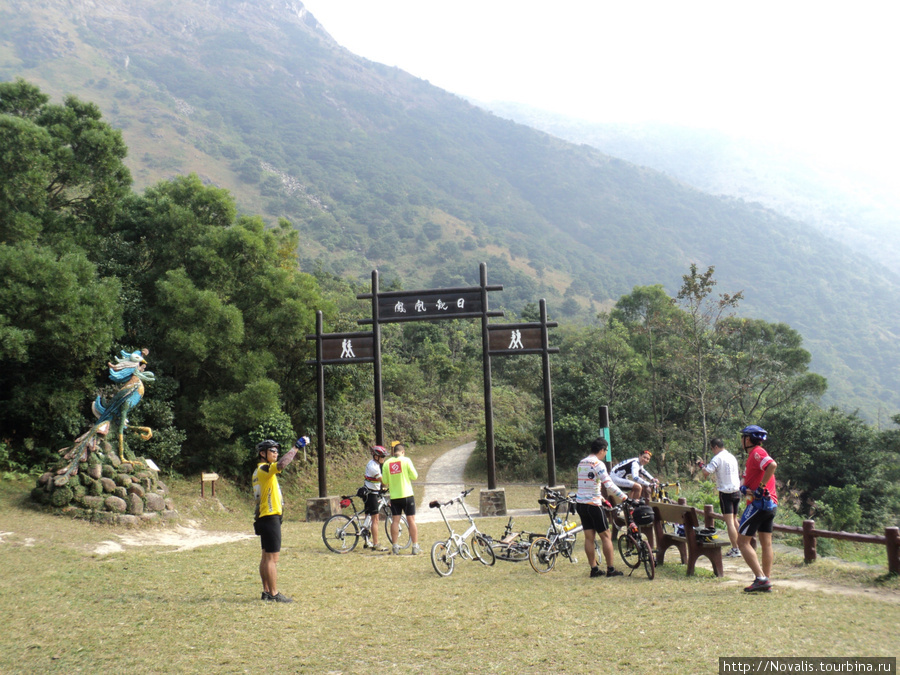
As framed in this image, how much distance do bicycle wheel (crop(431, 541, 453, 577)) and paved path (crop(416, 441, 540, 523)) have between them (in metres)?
5.30

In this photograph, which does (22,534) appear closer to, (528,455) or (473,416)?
(528,455)

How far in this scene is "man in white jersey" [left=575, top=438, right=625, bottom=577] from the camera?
6875 mm

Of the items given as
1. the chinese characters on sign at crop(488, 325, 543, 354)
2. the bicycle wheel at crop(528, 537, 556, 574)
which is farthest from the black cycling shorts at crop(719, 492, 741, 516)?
the chinese characters on sign at crop(488, 325, 543, 354)

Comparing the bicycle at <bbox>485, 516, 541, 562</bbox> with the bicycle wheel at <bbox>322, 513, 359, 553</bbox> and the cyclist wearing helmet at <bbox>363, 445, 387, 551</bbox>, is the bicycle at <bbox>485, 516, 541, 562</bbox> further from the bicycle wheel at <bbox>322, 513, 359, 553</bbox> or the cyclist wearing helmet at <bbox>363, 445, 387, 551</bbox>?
the bicycle wheel at <bbox>322, 513, 359, 553</bbox>

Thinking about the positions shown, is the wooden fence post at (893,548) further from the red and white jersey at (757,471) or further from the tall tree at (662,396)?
the tall tree at (662,396)

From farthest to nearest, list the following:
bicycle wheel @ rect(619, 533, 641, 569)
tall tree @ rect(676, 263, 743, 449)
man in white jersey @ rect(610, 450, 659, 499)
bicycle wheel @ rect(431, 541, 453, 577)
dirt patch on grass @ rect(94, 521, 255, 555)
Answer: tall tree @ rect(676, 263, 743, 449), dirt patch on grass @ rect(94, 521, 255, 555), man in white jersey @ rect(610, 450, 659, 499), bicycle wheel @ rect(431, 541, 453, 577), bicycle wheel @ rect(619, 533, 641, 569)

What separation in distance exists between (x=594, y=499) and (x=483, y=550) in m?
2.06

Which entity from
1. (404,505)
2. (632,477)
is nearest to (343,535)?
(404,505)

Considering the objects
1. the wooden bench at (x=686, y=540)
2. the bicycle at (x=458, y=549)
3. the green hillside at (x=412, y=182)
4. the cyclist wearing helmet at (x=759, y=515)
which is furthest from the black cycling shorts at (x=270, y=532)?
the green hillside at (x=412, y=182)

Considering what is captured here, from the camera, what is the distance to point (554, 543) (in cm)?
758

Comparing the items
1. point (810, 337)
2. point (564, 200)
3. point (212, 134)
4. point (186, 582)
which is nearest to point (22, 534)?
point (186, 582)

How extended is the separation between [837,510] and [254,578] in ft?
51.6

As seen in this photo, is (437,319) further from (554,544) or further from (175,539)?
(554,544)

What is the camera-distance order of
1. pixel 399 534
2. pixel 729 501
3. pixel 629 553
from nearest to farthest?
1. pixel 629 553
2. pixel 729 501
3. pixel 399 534
